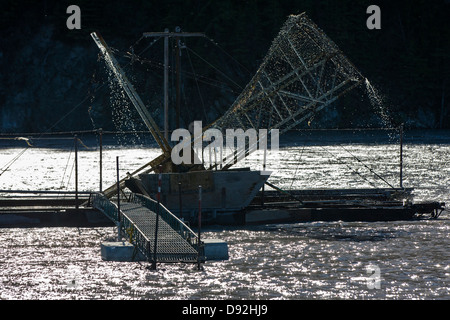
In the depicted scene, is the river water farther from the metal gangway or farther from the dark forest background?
the dark forest background

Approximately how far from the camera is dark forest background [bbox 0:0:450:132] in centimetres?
14075

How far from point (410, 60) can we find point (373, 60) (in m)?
6.99

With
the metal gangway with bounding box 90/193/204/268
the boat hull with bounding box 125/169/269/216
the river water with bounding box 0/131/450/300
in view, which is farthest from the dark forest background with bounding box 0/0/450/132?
the metal gangway with bounding box 90/193/204/268

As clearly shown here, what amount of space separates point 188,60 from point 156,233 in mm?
118457

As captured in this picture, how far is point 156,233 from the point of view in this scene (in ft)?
96.7

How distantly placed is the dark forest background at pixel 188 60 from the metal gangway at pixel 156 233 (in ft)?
314

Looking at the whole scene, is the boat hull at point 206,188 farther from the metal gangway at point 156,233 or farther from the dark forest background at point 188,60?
the dark forest background at point 188,60

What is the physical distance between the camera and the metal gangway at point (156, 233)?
98.2 ft

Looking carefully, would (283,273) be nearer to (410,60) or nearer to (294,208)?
(294,208)

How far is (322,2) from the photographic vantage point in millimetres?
157625

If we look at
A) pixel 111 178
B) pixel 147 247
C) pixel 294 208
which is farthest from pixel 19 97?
pixel 147 247

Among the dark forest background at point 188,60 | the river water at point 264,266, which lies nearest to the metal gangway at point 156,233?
the river water at point 264,266

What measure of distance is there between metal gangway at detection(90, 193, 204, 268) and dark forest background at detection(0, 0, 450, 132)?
95.7 m
